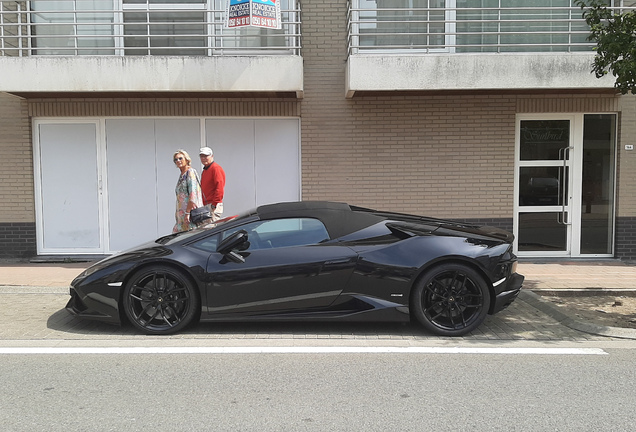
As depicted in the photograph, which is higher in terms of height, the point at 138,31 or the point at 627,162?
the point at 138,31

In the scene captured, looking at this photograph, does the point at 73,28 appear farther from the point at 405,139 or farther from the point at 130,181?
the point at 405,139

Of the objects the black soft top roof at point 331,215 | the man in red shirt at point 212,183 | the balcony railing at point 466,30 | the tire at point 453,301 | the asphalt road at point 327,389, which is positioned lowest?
the asphalt road at point 327,389

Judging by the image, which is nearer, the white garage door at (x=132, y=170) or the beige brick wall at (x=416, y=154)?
the beige brick wall at (x=416, y=154)

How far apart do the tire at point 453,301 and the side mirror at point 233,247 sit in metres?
1.74

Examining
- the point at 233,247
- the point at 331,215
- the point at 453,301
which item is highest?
the point at 331,215

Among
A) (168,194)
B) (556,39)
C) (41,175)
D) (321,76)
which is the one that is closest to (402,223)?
(321,76)

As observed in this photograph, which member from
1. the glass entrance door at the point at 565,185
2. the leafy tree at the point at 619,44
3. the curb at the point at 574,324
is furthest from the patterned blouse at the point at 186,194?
the glass entrance door at the point at 565,185

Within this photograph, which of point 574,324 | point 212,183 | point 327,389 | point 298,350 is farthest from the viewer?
point 212,183

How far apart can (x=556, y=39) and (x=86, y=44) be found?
27.2ft

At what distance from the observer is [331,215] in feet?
18.3

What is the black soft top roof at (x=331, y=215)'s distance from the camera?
17.8ft

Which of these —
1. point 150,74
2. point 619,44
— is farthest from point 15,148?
point 619,44

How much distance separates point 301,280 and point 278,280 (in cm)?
22

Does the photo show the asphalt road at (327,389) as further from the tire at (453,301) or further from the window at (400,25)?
the window at (400,25)
